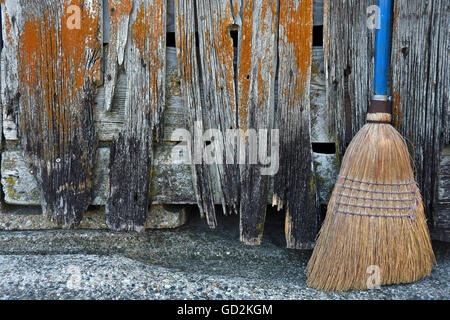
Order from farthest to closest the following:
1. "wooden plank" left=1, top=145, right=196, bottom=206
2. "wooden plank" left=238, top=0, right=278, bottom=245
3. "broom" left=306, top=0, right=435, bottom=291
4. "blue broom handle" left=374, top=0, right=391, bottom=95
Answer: "wooden plank" left=1, top=145, right=196, bottom=206
"wooden plank" left=238, top=0, right=278, bottom=245
"blue broom handle" left=374, top=0, right=391, bottom=95
"broom" left=306, top=0, right=435, bottom=291

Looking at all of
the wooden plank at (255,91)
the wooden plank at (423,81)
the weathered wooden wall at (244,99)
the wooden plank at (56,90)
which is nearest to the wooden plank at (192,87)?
the weathered wooden wall at (244,99)

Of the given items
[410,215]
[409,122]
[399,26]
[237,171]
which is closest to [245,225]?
[237,171]

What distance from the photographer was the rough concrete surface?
184cm

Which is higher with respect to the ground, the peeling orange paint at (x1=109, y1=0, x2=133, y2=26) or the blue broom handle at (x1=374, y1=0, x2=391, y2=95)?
the peeling orange paint at (x1=109, y1=0, x2=133, y2=26)

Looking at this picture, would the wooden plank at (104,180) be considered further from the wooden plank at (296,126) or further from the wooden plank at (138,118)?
the wooden plank at (296,126)

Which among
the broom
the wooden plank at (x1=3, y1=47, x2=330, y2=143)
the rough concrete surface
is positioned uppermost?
the wooden plank at (x1=3, y1=47, x2=330, y2=143)

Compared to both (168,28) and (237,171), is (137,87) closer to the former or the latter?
(168,28)

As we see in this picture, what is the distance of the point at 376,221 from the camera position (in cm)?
184

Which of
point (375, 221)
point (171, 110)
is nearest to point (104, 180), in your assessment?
point (171, 110)

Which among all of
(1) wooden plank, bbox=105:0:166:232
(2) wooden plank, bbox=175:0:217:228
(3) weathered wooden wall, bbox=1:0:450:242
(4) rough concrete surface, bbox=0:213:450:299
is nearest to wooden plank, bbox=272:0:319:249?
(3) weathered wooden wall, bbox=1:0:450:242

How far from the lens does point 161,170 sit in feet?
7.43

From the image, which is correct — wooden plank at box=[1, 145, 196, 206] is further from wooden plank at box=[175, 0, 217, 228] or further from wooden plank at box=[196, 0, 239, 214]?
wooden plank at box=[196, 0, 239, 214]

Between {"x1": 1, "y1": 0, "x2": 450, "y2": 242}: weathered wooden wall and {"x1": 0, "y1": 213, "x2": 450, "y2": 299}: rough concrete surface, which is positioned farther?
{"x1": 1, "y1": 0, "x2": 450, "y2": 242}: weathered wooden wall

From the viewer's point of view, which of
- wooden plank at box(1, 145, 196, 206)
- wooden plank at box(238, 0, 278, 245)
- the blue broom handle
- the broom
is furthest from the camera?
wooden plank at box(1, 145, 196, 206)
